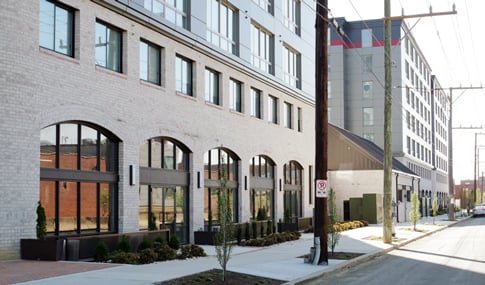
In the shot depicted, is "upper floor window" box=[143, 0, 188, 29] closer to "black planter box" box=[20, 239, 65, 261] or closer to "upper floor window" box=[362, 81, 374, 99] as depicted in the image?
"black planter box" box=[20, 239, 65, 261]

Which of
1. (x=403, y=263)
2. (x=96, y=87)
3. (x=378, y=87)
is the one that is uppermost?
(x=378, y=87)

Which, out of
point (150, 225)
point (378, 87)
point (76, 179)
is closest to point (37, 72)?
point (76, 179)

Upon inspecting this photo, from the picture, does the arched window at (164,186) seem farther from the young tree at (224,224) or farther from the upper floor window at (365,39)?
the upper floor window at (365,39)

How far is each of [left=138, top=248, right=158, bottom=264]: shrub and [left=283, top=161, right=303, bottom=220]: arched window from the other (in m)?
19.0

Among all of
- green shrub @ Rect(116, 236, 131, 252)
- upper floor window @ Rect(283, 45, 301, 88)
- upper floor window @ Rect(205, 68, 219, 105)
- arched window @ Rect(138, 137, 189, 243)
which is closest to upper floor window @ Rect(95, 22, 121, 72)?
arched window @ Rect(138, 137, 189, 243)

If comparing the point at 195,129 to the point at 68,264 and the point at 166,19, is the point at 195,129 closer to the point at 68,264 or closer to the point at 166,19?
the point at 166,19

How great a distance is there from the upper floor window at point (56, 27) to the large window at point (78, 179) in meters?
2.23

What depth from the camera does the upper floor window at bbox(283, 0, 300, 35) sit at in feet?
126

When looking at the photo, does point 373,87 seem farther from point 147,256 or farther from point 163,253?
point 147,256

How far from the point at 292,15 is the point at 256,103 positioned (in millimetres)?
8242

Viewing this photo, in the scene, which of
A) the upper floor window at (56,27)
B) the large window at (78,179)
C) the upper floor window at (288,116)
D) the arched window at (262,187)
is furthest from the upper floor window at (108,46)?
the upper floor window at (288,116)

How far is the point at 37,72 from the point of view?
17828 millimetres

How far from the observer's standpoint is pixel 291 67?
1540 inches

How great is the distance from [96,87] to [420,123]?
74.7m
